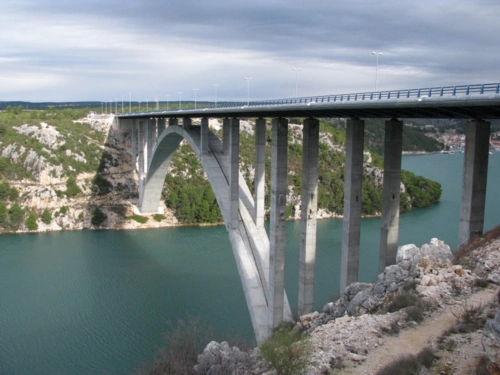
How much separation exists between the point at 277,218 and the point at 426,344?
7947mm

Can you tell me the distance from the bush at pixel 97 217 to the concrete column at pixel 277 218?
24.0m

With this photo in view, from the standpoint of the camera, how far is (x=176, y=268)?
1048 inches

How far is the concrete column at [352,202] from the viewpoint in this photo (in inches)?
483

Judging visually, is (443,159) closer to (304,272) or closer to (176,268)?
(176,268)

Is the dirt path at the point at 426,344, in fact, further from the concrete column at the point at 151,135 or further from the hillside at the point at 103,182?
the hillside at the point at 103,182

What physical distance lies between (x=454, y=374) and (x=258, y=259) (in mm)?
11515

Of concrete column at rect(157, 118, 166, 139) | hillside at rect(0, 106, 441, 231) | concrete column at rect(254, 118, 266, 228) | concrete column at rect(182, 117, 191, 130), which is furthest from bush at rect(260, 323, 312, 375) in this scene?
hillside at rect(0, 106, 441, 231)

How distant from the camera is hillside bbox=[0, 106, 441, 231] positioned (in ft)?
122

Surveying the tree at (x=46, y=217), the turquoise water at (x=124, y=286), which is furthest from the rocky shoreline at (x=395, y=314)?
the tree at (x=46, y=217)

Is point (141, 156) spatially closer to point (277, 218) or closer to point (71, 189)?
point (71, 189)

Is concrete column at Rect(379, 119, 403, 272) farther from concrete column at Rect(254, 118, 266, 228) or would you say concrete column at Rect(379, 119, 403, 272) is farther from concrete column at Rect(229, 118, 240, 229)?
concrete column at Rect(229, 118, 240, 229)

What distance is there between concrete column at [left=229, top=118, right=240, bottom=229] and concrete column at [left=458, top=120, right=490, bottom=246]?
10.4 metres

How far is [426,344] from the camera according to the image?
312 inches

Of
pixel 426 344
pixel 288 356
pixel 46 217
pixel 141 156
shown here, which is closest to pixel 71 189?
pixel 46 217
